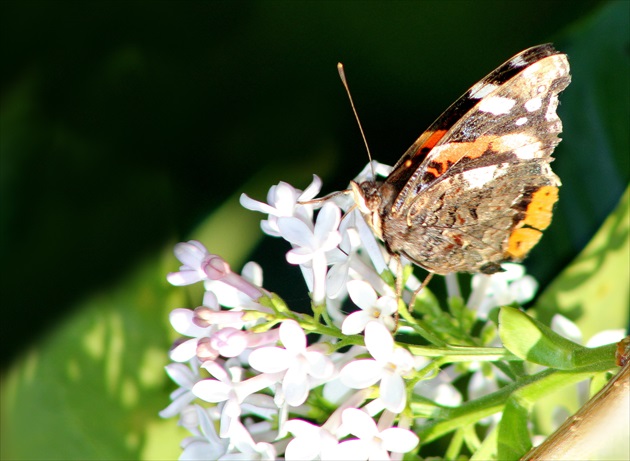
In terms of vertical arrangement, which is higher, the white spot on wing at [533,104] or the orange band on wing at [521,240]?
the white spot on wing at [533,104]

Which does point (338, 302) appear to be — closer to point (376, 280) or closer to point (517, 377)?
point (376, 280)

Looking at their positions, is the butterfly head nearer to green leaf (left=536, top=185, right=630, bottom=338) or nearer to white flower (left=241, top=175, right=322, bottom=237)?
white flower (left=241, top=175, right=322, bottom=237)

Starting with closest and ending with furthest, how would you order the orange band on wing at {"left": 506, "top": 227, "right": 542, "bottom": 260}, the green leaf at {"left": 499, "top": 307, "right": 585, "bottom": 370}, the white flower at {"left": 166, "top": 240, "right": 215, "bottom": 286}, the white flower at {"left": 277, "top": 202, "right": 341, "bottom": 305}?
the green leaf at {"left": 499, "top": 307, "right": 585, "bottom": 370} → the white flower at {"left": 277, "top": 202, "right": 341, "bottom": 305} → the white flower at {"left": 166, "top": 240, "right": 215, "bottom": 286} → the orange band on wing at {"left": 506, "top": 227, "right": 542, "bottom": 260}

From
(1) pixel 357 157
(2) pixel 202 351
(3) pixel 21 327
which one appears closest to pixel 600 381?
(2) pixel 202 351

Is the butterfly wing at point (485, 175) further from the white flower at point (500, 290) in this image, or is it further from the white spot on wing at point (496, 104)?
the white flower at point (500, 290)

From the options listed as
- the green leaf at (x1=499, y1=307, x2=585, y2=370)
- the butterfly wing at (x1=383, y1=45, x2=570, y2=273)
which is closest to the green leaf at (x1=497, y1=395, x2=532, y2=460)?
the green leaf at (x1=499, y1=307, x2=585, y2=370)

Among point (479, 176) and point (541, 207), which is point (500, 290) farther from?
point (479, 176)

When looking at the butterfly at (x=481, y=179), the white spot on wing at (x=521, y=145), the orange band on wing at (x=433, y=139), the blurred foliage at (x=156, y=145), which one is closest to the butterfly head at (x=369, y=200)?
the butterfly at (x=481, y=179)
